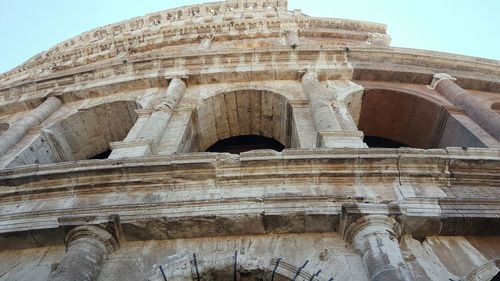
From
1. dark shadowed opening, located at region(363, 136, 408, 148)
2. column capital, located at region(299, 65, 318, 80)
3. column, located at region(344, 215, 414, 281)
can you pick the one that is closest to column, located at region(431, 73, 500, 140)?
dark shadowed opening, located at region(363, 136, 408, 148)

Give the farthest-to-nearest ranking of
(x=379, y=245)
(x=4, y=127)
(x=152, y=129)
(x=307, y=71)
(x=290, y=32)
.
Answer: (x=290, y=32) < (x=4, y=127) < (x=307, y=71) < (x=152, y=129) < (x=379, y=245)

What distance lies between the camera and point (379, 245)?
471 cm

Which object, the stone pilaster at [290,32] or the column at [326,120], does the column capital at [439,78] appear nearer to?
the column at [326,120]

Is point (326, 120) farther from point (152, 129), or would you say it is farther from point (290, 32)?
point (290, 32)

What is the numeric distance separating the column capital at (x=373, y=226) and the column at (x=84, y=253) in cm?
287

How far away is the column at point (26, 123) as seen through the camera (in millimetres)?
8817

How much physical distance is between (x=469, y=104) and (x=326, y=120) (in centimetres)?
357

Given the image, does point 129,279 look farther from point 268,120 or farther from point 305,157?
point 268,120

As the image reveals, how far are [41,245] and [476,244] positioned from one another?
18.0 feet

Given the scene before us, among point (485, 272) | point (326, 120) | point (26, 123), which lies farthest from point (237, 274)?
point (26, 123)

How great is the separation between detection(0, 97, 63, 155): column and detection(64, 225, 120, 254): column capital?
14.2ft

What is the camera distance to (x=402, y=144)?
1042cm

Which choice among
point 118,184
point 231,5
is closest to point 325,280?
point 118,184

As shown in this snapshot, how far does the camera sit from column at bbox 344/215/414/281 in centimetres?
432
